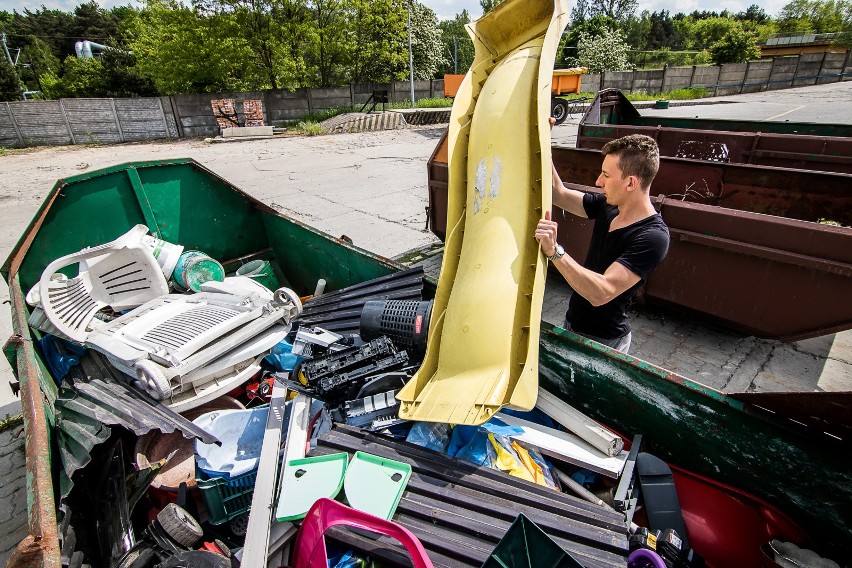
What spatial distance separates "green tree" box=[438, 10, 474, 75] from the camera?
116 feet

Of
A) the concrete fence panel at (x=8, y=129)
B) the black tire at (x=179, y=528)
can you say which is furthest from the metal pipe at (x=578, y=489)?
the concrete fence panel at (x=8, y=129)

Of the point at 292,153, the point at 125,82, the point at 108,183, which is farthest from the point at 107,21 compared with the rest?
the point at 108,183

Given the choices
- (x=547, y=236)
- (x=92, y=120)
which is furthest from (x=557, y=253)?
(x=92, y=120)

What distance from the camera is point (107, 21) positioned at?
53125 millimetres

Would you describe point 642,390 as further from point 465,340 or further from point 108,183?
point 108,183

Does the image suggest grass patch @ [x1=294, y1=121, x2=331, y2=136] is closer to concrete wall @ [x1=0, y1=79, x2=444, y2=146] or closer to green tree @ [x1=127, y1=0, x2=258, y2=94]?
concrete wall @ [x1=0, y1=79, x2=444, y2=146]

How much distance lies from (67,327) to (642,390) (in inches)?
129

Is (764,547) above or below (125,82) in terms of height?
below

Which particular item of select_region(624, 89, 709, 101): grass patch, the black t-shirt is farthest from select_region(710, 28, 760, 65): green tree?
the black t-shirt

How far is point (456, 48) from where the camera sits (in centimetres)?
3384

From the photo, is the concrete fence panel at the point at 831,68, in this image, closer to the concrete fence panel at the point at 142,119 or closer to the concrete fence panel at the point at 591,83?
the concrete fence panel at the point at 591,83

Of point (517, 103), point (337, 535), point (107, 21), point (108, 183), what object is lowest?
point (337, 535)

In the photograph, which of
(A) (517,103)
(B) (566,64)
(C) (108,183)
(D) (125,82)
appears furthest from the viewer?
→ (B) (566,64)

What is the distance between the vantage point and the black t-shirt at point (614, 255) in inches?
76.0
